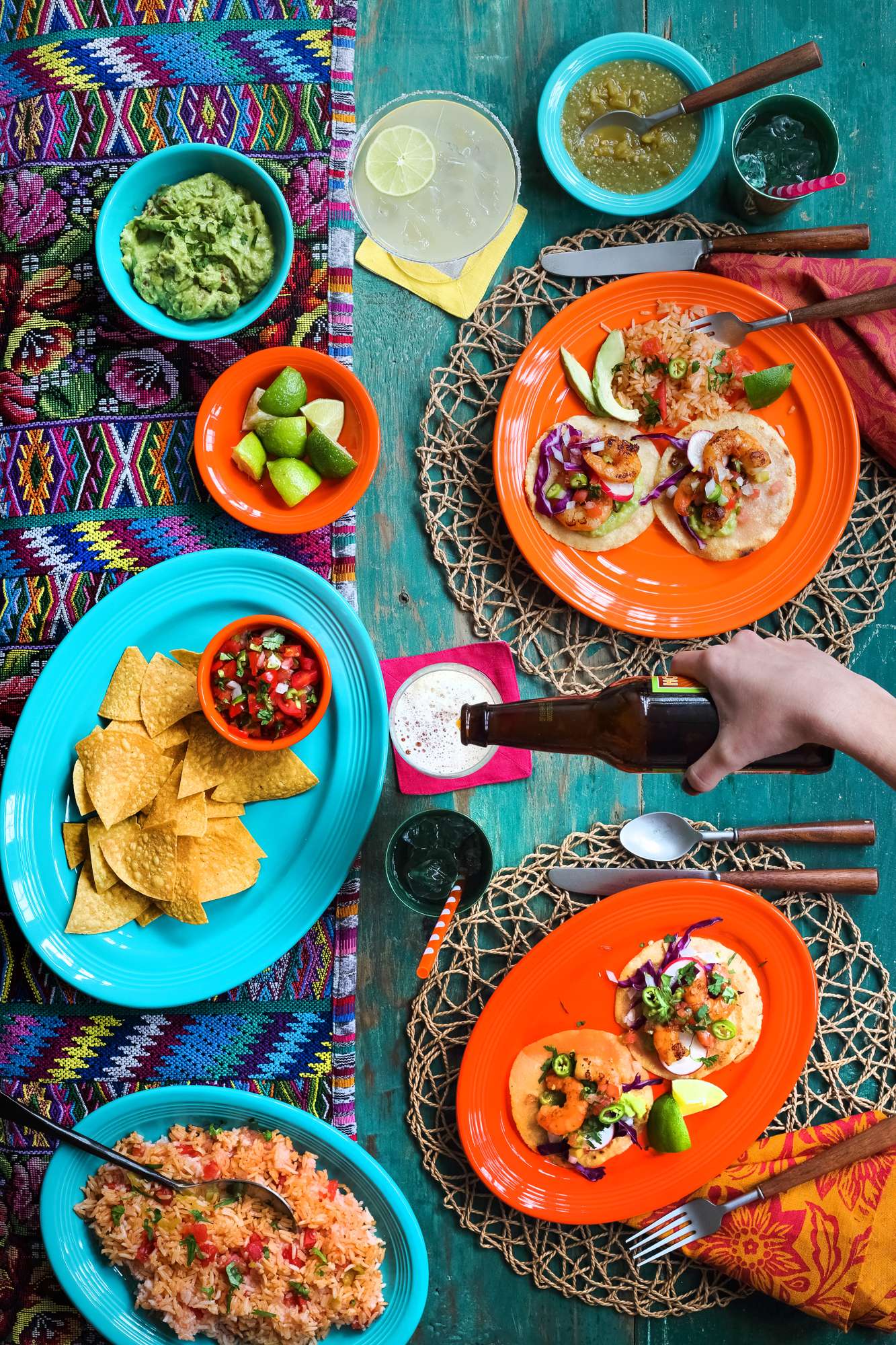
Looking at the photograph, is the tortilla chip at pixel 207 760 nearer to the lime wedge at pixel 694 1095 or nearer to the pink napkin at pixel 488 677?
the pink napkin at pixel 488 677

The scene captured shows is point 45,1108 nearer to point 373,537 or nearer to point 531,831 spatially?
point 531,831

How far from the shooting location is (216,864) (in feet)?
7.41

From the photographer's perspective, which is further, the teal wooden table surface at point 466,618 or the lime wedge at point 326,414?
the teal wooden table surface at point 466,618

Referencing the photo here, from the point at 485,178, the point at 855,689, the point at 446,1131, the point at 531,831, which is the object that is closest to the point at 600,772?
the point at 531,831

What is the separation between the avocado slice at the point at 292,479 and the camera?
229 cm

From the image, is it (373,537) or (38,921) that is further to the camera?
(373,537)

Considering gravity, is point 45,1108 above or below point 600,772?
below

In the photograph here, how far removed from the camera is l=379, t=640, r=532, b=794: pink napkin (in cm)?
245

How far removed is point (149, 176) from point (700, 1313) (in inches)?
125

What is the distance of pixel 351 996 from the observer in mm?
2398

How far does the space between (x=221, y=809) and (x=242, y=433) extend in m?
0.94

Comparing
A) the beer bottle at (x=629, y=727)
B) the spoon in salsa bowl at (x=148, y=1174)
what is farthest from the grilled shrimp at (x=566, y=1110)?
the beer bottle at (x=629, y=727)

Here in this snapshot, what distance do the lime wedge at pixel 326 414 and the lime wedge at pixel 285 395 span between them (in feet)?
0.10

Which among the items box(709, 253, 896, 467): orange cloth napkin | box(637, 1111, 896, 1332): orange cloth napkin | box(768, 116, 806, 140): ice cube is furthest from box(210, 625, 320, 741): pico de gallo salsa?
box(768, 116, 806, 140): ice cube
